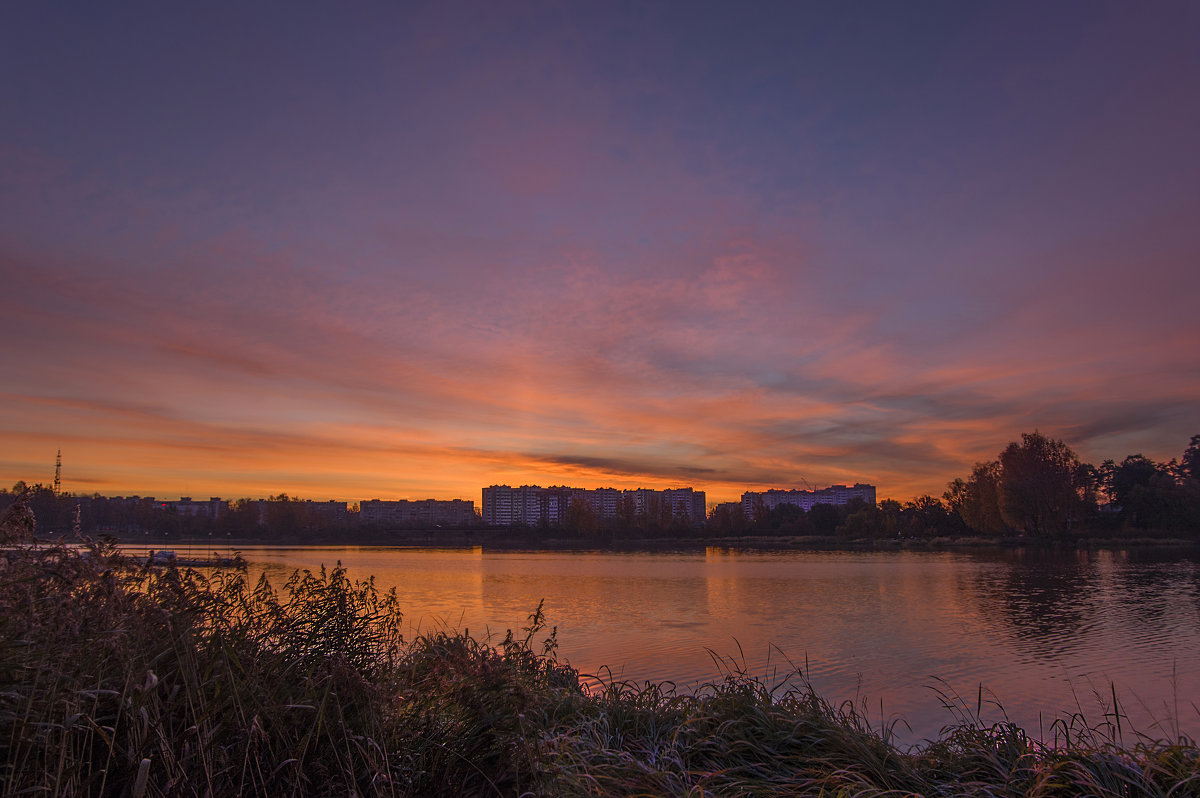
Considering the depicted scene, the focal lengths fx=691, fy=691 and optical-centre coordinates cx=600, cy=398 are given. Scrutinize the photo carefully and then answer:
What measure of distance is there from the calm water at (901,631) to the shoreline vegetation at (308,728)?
2587 mm

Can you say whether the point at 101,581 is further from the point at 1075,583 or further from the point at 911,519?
the point at 911,519

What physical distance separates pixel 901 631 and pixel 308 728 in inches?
893

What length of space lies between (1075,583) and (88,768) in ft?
154

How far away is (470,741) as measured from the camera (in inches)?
204

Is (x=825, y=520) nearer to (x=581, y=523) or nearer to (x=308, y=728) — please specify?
(x=581, y=523)

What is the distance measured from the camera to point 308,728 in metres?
4.70

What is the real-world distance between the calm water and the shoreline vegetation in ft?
8.49

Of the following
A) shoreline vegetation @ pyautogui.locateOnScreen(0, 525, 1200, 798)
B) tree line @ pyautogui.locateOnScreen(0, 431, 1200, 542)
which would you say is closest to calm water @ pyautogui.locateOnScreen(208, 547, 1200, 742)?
shoreline vegetation @ pyautogui.locateOnScreen(0, 525, 1200, 798)

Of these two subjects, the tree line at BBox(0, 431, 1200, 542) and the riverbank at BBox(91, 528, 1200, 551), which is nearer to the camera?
the tree line at BBox(0, 431, 1200, 542)

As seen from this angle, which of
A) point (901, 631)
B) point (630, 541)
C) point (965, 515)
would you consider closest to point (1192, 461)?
point (965, 515)

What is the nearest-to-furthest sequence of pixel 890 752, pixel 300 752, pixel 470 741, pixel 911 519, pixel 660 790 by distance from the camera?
pixel 300 752, pixel 660 790, pixel 470 741, pixel 890 752, pixel 911 519

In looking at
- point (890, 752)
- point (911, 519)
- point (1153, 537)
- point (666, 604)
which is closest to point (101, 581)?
point (890, 752)

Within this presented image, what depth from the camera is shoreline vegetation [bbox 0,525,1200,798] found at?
384 cm

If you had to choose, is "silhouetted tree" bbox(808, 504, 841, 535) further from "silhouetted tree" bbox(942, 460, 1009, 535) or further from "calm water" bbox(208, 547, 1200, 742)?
"calm water" bbox(208, 547, 1200, 742)
